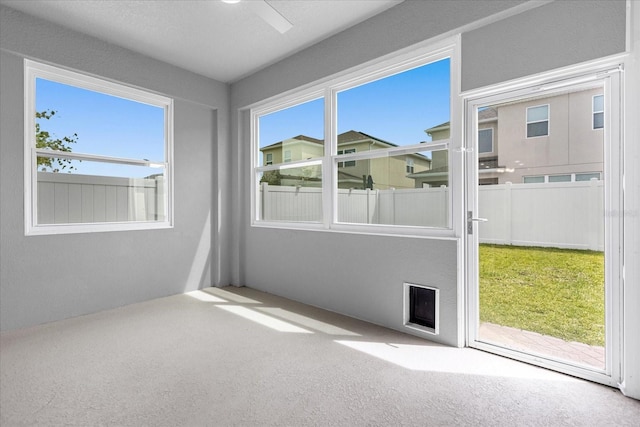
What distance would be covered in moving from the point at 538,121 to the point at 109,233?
13.4 ft

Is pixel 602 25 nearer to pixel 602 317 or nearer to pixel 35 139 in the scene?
pixel 602 317

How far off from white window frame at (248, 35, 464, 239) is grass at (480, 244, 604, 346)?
1.39 feet

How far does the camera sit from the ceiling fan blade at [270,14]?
210 centimetres

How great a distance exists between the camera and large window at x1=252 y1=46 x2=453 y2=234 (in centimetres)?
275

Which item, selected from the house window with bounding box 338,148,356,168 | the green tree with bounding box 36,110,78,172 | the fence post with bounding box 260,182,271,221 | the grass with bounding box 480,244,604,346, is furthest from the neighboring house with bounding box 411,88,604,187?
the green tree with bounding box 36,110,78,172

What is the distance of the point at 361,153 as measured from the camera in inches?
127

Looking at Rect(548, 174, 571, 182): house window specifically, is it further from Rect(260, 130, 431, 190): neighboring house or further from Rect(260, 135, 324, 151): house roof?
Rect(260, 135, 324, 151): house roof

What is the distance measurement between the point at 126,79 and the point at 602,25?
4099mm

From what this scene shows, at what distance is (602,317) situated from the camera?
2.03m

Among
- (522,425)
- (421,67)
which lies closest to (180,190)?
(421,67)

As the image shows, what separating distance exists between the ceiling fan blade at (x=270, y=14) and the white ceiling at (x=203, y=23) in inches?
7.2

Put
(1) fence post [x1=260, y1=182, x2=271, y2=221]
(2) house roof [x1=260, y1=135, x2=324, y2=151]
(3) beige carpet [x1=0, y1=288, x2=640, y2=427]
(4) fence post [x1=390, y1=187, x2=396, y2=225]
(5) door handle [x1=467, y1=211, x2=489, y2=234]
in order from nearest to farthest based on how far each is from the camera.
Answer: (3) beige carpet [x1=0, y1=288, x2=640, y2=427], (5) door handle [x1=467, y1=211, x2=489, y2=234], (4) fence post [x1=390, y1=187, x2=396, y2=225], (2) house roof [x1=260, y1=135, x2=324, y2=151], (1) fence post [x1=260, y1=182, x2=271, y2=221]

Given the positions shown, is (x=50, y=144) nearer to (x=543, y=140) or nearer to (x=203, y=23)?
(x=203, y=23)

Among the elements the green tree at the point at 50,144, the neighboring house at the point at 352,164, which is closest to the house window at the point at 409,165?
the neighboring house at the point at 352,164
